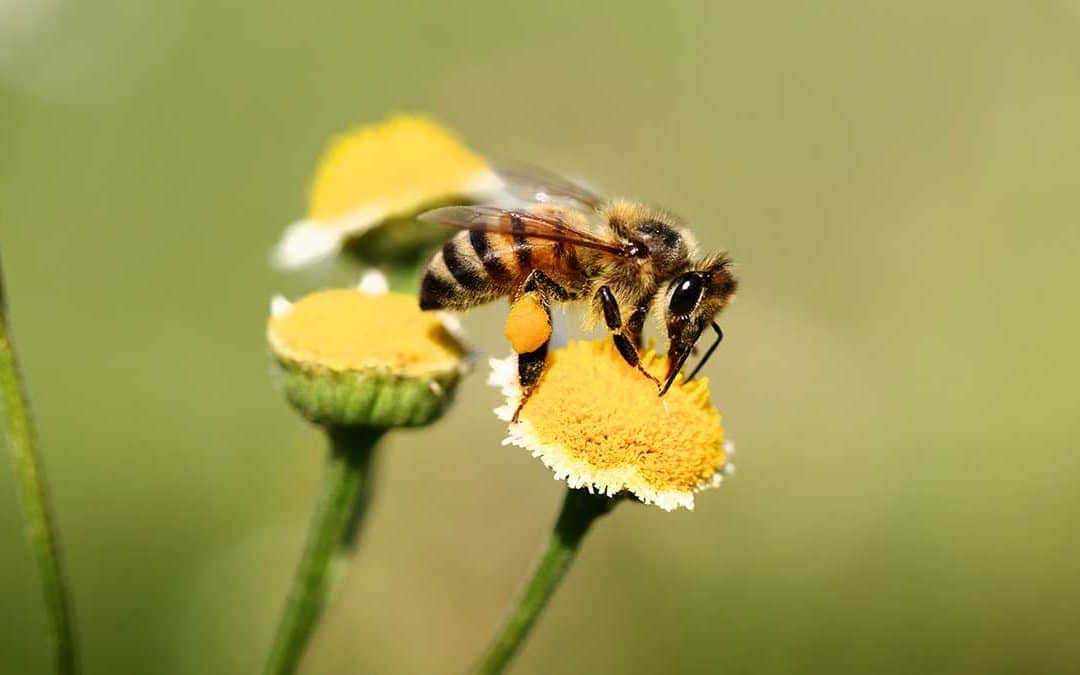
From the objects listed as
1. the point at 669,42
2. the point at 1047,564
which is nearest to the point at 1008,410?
the point at 1047,564

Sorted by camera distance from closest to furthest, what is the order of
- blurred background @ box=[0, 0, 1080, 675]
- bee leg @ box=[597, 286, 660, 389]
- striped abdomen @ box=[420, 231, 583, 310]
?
bee leg @ box=[597, 286, 660, 389]
striped abdomen @ box=[420, 231, 583, 310]
blurred background @ box=[0, 0, 1080, 675]

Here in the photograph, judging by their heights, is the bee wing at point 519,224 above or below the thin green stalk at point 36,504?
above

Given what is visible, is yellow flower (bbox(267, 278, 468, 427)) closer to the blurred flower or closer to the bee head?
the bee head

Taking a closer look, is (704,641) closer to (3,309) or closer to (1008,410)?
(1008,410)

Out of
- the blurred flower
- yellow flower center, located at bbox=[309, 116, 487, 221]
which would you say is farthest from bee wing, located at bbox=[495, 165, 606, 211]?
yellow flower center, located at bbox=[309, 116, 487, 221]

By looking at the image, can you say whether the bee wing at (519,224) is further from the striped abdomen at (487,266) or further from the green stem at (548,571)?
the green stem at (548,571)

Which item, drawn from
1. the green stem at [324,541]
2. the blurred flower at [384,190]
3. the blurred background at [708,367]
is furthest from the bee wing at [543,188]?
the blurred background at [708,367]
